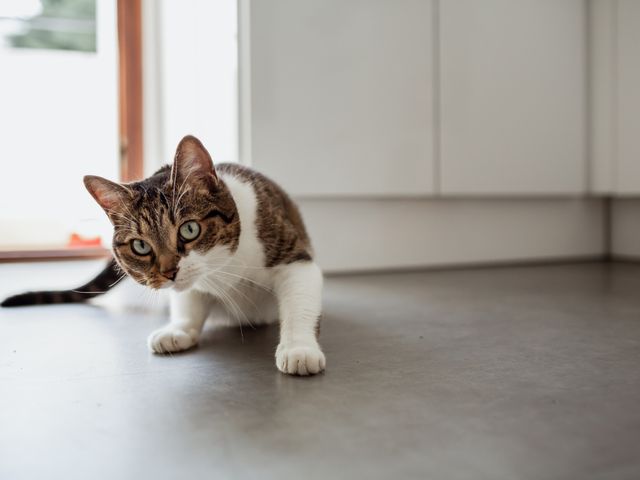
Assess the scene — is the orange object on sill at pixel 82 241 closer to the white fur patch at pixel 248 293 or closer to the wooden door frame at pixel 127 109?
the wooden door frame at pixel 127 109

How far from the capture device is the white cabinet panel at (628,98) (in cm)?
282

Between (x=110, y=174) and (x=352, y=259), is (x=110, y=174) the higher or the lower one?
the higher one

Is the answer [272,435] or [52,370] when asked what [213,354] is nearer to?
[52,370]

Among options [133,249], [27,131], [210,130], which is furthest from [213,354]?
[27,131]

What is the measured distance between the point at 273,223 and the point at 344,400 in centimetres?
54

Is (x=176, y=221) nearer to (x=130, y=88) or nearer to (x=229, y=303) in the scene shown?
(x=229, y=303)

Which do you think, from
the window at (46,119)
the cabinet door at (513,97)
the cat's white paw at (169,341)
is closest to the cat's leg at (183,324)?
the cat's white paw at (169,341)

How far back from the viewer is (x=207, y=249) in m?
1.20

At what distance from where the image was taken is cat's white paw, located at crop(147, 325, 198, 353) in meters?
1.27

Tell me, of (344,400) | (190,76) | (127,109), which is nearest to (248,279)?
(344,400)

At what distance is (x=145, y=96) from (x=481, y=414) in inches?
124

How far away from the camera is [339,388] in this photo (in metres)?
0.99

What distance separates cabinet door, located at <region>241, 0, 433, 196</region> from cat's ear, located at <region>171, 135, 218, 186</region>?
1174 millimetres

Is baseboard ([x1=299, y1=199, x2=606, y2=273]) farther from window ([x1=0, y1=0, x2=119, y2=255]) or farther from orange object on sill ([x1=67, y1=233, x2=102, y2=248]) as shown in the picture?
window ([x1=0, y1=0, x2=119, y2=255])
